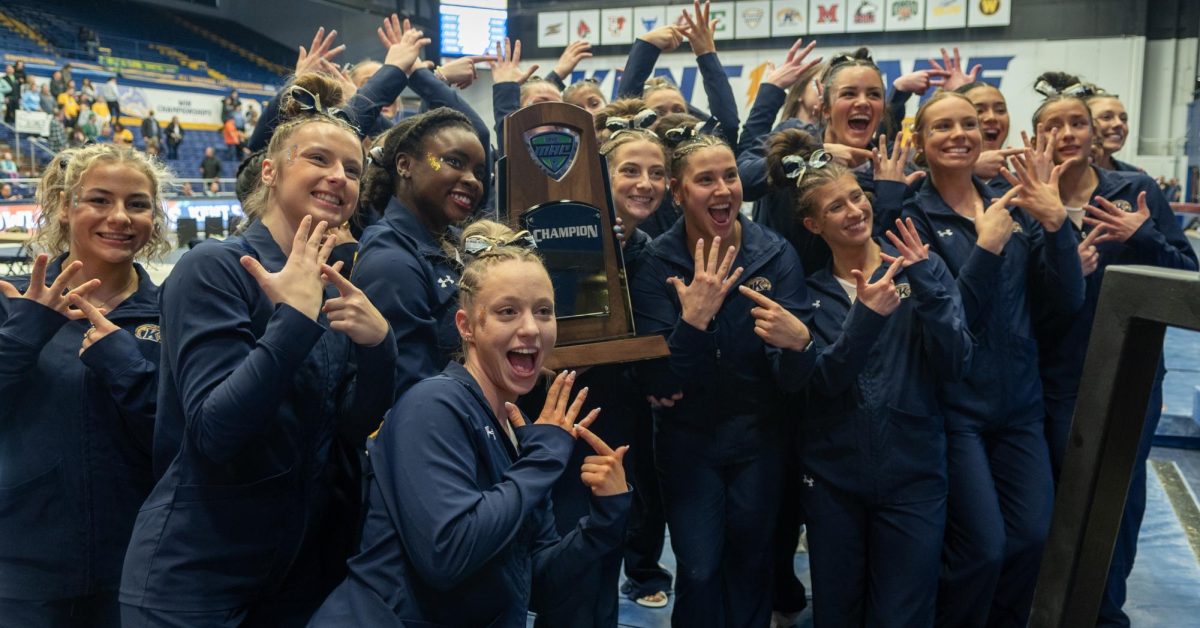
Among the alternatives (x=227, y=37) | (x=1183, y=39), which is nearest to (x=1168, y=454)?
(x=1183, y=39)

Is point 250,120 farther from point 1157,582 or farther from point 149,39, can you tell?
point 1157,582

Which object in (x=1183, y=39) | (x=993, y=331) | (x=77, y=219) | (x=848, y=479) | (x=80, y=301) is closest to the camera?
(x=80, y=301)

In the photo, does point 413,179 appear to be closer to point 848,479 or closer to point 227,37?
point 848,479

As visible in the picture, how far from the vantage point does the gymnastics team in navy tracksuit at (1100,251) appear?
3285mm

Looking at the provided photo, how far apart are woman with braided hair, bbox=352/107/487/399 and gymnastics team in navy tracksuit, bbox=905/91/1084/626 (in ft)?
5.06

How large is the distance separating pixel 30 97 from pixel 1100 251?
1645cm

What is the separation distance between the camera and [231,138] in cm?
1812

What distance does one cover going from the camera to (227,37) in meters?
21.9

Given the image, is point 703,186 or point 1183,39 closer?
point 703,186

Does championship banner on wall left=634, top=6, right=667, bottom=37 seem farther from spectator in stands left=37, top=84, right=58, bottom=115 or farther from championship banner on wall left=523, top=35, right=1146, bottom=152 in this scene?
spectator in stands left=37, top=84, right=58, bottom=115

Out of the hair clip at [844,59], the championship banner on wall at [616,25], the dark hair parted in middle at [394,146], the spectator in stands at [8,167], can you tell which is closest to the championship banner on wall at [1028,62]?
the championship banner on wall at [616,25]

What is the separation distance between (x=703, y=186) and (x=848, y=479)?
1.01 metres

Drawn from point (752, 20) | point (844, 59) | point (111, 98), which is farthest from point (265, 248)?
point (111, 98)

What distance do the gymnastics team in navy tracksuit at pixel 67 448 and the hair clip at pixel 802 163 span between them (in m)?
2.00
